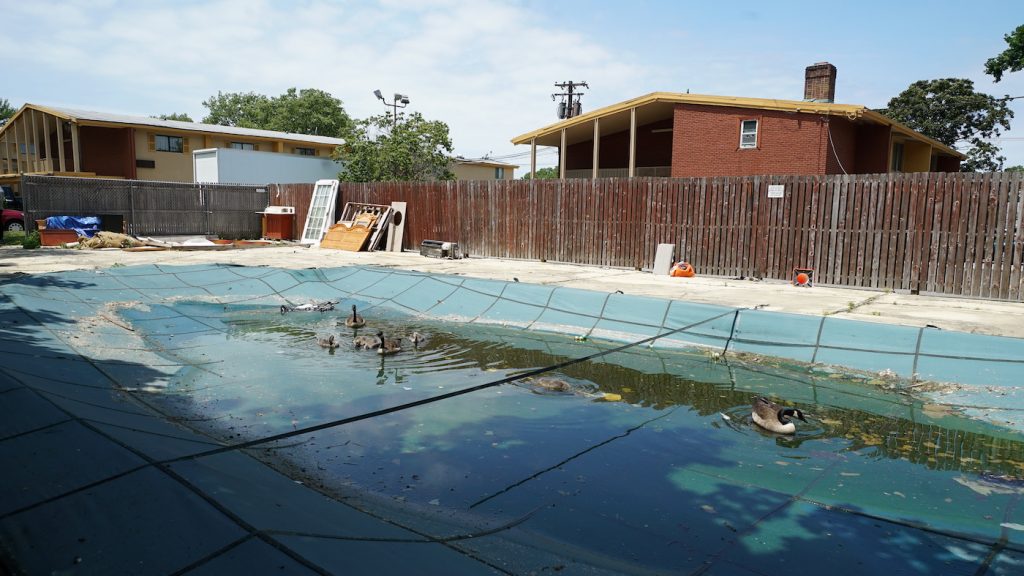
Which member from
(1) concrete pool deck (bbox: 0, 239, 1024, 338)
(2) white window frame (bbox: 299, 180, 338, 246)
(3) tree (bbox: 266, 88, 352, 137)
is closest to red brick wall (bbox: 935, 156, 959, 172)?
(1) concrete pool deck (bbox: 0, 239, 1024, 338)

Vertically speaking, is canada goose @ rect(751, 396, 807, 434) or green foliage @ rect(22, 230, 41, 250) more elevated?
green foliage @ rect(22, 230, 41, 250)

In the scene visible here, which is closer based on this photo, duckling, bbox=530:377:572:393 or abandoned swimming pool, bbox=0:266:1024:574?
abandoned swimming pool, bbox=0:266:1024:574

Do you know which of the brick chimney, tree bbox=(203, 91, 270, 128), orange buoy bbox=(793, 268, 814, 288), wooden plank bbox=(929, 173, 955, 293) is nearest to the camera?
wooden plank bbox=(929, 173, 955, 293)

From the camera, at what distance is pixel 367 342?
8203 millimetres

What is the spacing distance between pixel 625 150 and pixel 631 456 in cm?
2073

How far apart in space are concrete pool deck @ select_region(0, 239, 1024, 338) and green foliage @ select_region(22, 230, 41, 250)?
0.28 metres

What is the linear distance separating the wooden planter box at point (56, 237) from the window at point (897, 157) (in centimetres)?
2481

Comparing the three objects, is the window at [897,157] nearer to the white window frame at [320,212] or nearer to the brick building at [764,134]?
the brick building at [764,134]

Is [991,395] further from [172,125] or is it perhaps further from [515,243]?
[172,125]

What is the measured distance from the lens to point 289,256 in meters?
16.8

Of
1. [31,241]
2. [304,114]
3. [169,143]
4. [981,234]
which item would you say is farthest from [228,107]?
[981,234]

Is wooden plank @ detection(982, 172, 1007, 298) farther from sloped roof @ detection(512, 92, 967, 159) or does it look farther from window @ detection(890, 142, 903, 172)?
window @ detection(890, 142, 903, 172)

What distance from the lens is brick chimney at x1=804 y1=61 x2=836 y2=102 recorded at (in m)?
20.5

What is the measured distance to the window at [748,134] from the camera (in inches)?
700
